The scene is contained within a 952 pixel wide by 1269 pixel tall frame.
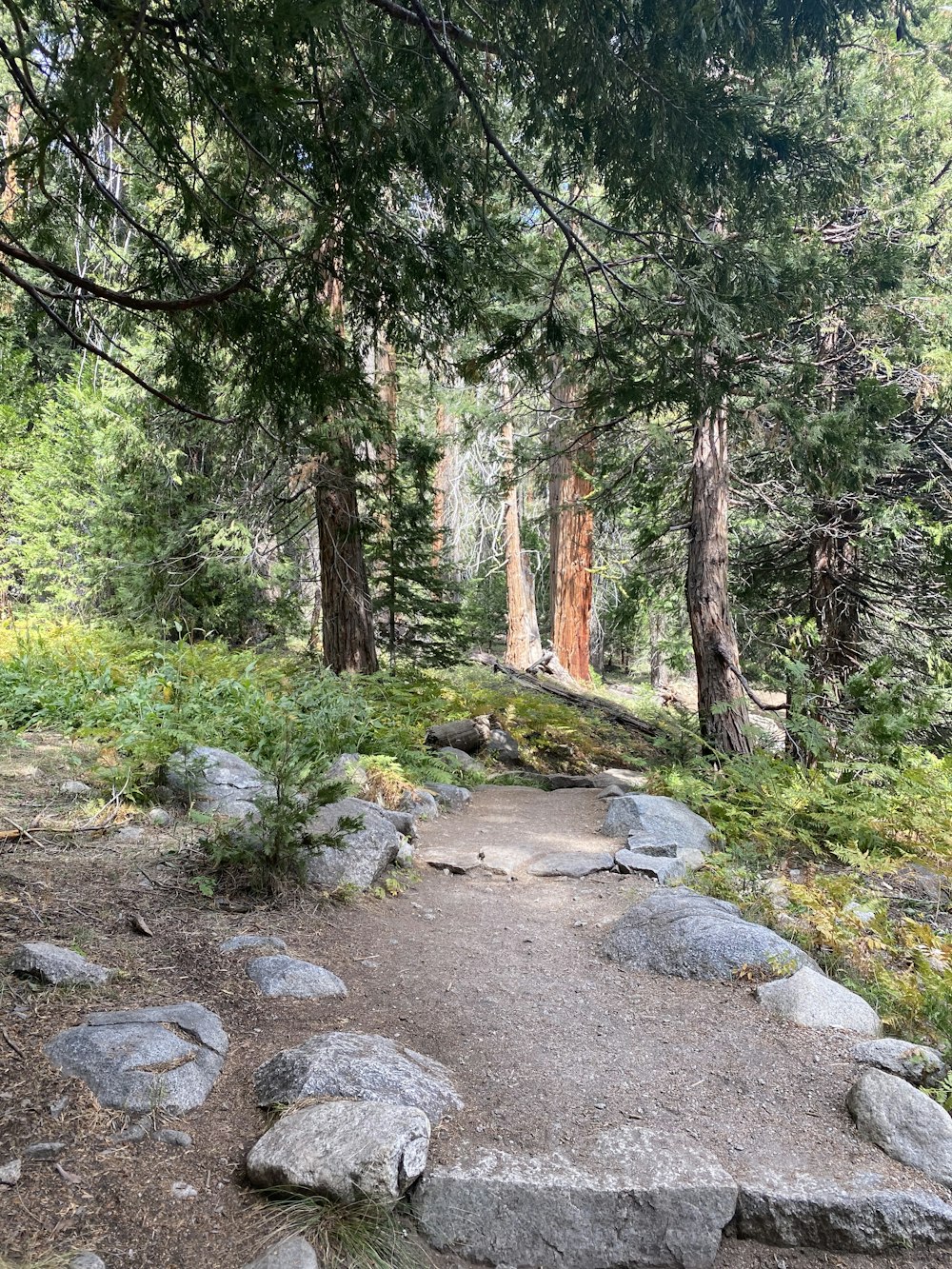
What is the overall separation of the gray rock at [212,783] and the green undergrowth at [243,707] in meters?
A: 0.16

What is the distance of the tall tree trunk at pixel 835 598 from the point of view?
948 cm

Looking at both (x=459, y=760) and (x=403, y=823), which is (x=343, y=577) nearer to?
(x=459, y=760)

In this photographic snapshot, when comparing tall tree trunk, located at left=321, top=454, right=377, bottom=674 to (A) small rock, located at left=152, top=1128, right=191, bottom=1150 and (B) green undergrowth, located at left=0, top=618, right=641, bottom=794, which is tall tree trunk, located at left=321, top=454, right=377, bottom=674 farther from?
(A) small rock, located at left=152, top=1128, right=191, bottom=1150

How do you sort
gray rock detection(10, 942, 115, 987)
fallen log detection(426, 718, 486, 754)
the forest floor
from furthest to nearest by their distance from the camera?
fallen log detection(426, 718, 486, 754), gray rock detection(10, 942, 115, 987), the forest floor

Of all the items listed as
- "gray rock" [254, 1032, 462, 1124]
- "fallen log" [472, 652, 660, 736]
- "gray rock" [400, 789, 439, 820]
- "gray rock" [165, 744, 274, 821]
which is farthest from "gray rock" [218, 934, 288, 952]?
"fallen log" [472, 652, 660, 736]

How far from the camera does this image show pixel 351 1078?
109 inches

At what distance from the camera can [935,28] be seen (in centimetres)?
837

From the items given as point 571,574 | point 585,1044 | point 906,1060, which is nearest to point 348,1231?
point 585,1044

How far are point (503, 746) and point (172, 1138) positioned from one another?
729 cm

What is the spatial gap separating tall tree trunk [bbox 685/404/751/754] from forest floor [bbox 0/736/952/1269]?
3.87 meters

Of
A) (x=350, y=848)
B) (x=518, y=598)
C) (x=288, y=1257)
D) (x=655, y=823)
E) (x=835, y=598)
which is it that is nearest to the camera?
(x=288, y=1257)

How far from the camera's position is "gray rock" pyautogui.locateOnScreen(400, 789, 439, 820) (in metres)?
6.80

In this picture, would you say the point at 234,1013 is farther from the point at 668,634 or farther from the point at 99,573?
the point at 668,634

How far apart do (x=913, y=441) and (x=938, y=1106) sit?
7744 millimetres
